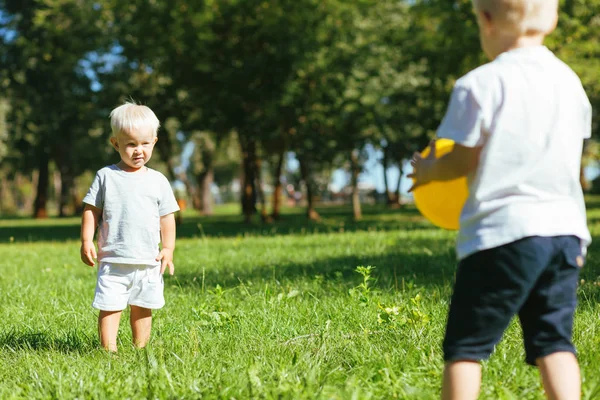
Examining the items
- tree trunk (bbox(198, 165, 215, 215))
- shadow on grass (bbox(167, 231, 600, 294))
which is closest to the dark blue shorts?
shadow on grass (bbox(167, 231, 600, 294))

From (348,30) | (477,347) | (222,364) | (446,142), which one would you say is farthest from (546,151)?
(348,30)

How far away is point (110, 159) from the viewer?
38.1 m

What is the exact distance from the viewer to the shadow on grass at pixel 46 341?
377 centimetres

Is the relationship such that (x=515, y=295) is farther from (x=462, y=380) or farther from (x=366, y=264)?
(x=366, y=264)

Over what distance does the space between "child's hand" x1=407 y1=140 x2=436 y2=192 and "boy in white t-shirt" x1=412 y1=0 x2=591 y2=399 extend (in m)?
0.06

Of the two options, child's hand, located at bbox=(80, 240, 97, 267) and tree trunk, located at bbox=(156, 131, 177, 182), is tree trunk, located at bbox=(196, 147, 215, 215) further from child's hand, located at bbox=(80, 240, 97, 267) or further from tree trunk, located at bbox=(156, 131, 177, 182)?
child's hand, located at bbox=(80, 240, 97, 267)

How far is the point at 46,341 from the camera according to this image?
3932 millimetres

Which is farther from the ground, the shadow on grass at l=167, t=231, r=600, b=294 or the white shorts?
the white shorts

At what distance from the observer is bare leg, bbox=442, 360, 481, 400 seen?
2227mm

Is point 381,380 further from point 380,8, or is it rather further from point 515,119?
point 380,8

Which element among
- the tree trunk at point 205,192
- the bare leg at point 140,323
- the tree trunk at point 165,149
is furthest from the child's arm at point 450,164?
the tree trunk at point 205,192

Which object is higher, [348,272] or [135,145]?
[135,145]

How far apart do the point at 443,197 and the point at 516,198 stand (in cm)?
38

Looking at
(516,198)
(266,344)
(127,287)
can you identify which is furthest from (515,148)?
(127,287)
